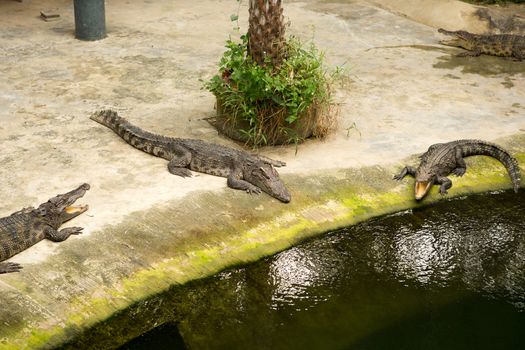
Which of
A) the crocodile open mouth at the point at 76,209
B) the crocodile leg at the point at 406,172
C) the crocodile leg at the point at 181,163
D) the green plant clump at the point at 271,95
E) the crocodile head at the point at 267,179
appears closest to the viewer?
the crocodile open mouth at the point at 76,209

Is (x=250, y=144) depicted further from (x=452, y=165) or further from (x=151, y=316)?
(x=151, y=316)

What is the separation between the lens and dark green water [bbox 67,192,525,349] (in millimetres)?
5949

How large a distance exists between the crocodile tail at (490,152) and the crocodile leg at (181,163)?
3168 millimetres

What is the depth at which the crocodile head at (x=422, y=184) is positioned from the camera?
7.87 metres

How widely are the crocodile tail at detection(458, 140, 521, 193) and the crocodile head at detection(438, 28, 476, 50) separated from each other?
418cm

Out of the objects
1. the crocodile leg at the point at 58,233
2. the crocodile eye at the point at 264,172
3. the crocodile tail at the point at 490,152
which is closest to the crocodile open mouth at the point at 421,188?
the crocodile tail at the point at 490,152

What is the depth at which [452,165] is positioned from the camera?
8359mm

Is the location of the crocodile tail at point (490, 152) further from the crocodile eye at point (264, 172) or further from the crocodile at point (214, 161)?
the crocodile eye at point (264, 172)

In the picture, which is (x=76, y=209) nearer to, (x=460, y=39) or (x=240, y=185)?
(x=240, y=185)

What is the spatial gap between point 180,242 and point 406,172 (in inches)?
112

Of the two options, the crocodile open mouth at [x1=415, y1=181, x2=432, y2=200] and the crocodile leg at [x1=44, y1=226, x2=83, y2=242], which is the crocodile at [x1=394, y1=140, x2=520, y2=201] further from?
the crocodile leg at [x1=44, y1=226, x2=83, y2=242]

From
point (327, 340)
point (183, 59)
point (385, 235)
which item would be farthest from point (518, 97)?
point (327, 340)

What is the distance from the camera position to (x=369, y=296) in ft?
21.2

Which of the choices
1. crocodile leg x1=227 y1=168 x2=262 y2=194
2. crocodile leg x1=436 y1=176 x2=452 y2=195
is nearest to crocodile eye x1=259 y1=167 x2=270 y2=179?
crocodile leg x1=227 y1=168 x2=262 y2=194
